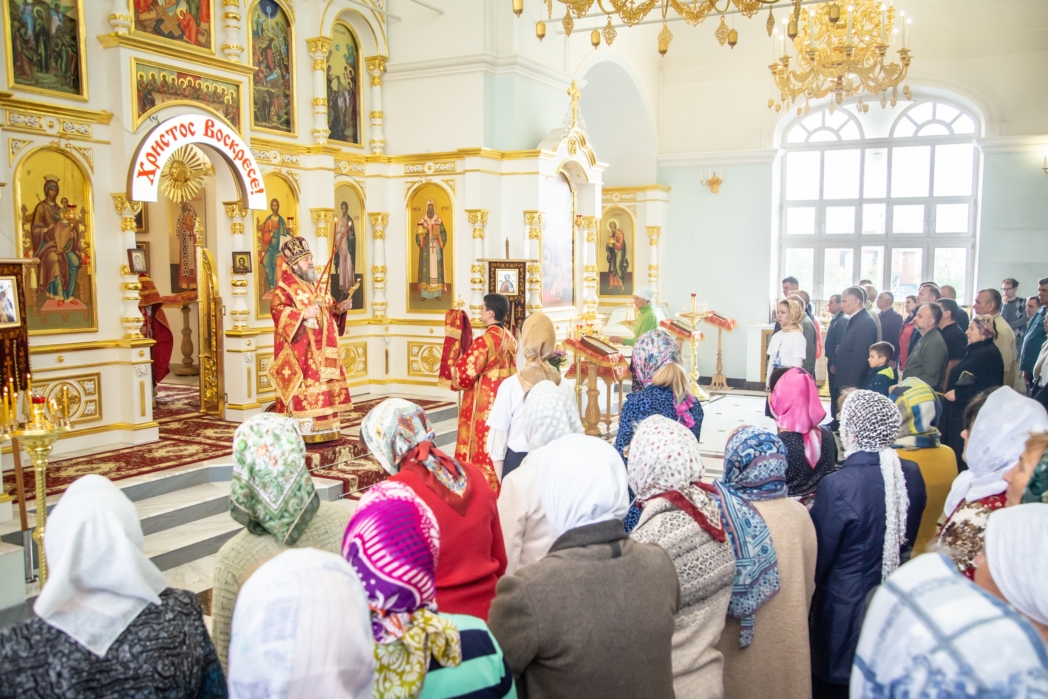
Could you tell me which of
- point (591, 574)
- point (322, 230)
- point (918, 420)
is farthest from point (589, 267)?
point (591, 574)

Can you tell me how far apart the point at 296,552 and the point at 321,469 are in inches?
240

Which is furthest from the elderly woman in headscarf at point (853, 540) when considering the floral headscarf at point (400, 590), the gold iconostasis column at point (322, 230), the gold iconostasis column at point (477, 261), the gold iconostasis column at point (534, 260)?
the gold iconostasis column at point (322, 230)

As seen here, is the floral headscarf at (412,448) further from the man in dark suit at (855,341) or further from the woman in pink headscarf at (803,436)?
the man in dark suit at (855,341)

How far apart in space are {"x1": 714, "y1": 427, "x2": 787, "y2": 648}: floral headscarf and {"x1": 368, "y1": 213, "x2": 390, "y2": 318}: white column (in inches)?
323

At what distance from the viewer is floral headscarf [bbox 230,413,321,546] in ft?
7.81

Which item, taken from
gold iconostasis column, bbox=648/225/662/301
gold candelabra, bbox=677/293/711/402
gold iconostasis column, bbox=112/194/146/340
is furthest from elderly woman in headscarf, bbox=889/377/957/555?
gold iconostasis column, bbox=648/225/662/301

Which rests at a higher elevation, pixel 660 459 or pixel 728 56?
pixel 728 56

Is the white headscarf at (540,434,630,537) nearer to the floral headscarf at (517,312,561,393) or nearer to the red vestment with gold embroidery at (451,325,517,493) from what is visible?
the floral headscarf at (517,312,561,393)

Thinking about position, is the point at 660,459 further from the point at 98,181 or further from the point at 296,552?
the point at 98,181

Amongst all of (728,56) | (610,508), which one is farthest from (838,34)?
(610,508)

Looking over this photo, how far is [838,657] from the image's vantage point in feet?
10.2

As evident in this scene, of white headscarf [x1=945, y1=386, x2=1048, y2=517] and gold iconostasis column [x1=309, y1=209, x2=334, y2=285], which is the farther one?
gold iconostasis column [x1=309, y1=209, x2=334, y2=285]

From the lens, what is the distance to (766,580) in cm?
277

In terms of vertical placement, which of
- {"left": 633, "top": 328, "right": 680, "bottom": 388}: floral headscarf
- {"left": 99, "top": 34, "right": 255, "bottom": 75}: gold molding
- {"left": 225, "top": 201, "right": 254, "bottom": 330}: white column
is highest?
{"left": 99, "top": 34, "right": 255, "bottom": 75}: gold molding
